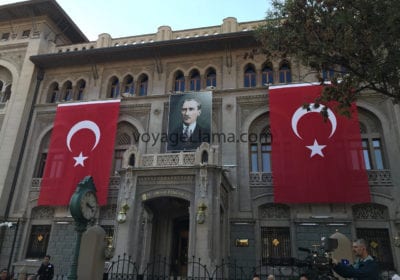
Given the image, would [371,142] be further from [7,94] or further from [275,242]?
[7,94]

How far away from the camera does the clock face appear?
917 centimetres

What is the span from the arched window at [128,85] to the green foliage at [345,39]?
46.3 feet

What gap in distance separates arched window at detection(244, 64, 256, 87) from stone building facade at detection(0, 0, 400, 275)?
0.07 m

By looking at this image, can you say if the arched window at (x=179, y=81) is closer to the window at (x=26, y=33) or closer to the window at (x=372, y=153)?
the window at (x=372, y=153)

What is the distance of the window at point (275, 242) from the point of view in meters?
17.6

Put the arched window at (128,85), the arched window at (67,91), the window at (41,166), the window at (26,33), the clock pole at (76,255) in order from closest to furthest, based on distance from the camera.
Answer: the clock pole at (76,255)
the window at (41,166)
the arched window at (128,85)
the arched window at (67,91)
the window at (26,33)

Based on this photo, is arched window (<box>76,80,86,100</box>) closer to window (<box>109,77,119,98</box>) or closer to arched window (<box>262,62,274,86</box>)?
window (<box>109,77,119,98</box>)

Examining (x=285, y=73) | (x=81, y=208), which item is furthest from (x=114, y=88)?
(x=81, y=208)

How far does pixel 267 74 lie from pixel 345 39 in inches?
481

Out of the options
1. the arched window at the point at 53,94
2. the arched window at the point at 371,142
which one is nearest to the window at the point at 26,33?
the arched window at the point at 53,94

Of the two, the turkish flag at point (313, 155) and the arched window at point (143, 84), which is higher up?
the arched window at point (143, 84)

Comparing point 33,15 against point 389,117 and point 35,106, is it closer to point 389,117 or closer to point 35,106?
point 35,106

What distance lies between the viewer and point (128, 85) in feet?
80.0

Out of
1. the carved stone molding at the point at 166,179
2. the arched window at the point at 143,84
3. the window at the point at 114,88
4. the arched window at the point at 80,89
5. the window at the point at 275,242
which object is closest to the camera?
the carved stone molding at the point at 166,179
